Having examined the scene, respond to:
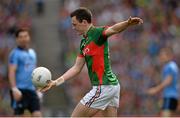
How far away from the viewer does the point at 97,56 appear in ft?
30.0

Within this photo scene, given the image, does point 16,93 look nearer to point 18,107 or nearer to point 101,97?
point 18,107

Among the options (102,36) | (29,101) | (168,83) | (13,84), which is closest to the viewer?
(102,36)

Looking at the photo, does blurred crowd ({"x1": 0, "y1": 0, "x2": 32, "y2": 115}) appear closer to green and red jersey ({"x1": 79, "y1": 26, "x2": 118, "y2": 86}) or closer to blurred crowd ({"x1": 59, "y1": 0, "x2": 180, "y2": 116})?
blurred crowd ({"x1": 59, "y1": 0, "x2": 180, "y2": 116})

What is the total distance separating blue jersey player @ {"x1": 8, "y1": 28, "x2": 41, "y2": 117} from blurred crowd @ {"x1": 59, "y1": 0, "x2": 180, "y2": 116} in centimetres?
533

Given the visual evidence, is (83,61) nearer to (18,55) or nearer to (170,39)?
(18,55)

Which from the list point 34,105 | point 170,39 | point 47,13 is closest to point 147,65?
point 170,39

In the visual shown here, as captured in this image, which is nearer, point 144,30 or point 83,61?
point 83,61

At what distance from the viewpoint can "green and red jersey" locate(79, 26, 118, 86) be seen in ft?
29.9

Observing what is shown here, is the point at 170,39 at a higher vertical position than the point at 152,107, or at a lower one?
higher

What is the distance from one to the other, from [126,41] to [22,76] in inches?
275

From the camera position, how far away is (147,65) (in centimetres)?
1847

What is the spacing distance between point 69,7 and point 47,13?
837mm

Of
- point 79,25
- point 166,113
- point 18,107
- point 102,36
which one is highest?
point 79,25

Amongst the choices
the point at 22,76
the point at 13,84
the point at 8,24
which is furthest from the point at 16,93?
the point at 8,24
